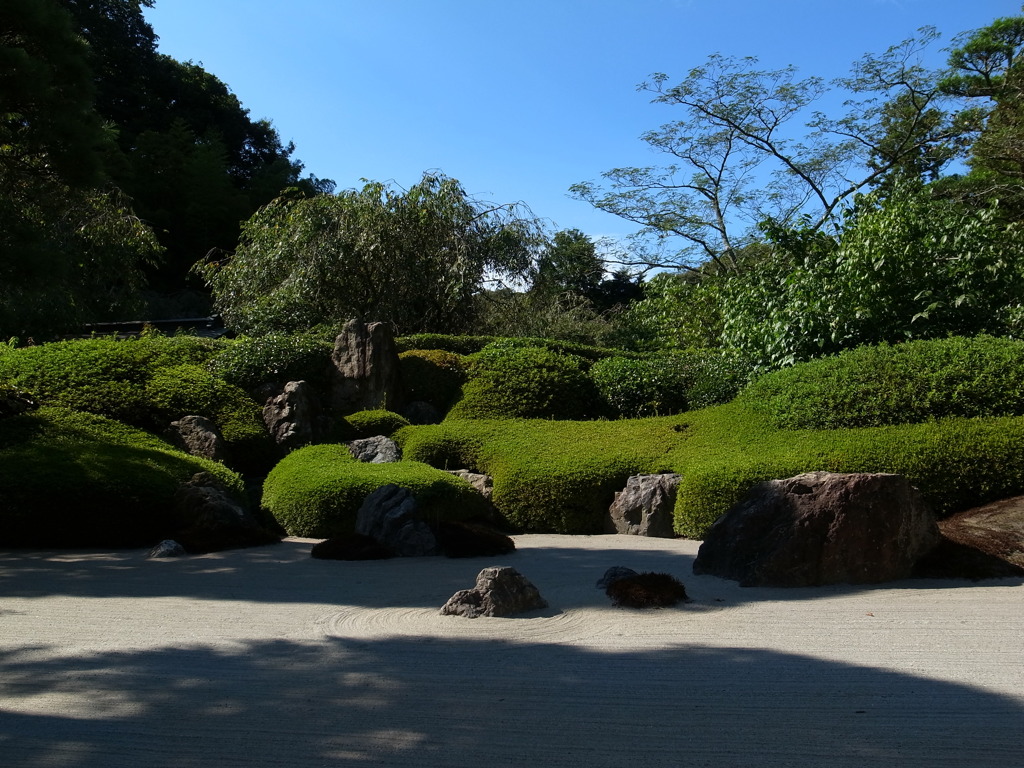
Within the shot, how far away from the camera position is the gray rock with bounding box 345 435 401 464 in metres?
9.33

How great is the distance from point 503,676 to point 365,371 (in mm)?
7987

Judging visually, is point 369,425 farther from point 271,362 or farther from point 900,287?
point 900,287

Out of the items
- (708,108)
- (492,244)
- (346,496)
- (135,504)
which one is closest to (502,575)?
(346,496)

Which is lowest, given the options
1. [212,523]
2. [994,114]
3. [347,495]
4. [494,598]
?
[494,598]

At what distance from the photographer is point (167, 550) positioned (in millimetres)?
6859

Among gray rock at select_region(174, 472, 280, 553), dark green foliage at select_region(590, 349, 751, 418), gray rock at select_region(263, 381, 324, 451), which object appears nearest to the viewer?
gray rock at select_region(174, 472, 280, 553)

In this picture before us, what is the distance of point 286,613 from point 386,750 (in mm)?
2158

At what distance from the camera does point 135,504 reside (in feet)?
24.0

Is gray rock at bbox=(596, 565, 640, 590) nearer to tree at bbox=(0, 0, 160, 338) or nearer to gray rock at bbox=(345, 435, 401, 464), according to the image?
gray rock at bbox=(345, 435, 401, 464)

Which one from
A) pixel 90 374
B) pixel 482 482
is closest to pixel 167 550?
pixel 482 482

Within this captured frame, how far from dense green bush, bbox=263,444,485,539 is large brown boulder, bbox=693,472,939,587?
277 centimetres

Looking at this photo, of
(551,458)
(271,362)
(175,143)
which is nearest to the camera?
(551,458)

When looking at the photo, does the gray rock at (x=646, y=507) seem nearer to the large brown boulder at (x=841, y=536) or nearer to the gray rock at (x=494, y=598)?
the large brown boulder at (x=841, y=536)

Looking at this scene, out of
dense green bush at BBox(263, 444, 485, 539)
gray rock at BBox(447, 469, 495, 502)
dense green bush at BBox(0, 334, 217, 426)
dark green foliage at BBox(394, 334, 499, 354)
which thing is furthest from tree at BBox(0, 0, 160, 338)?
dark green foliage at BBox(394, 334, 499, 354)
